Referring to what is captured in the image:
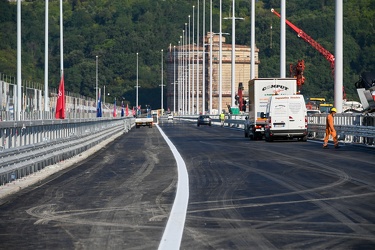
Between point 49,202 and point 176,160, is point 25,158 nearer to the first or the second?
point 49,202

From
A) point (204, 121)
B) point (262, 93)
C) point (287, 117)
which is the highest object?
point (262, 93)

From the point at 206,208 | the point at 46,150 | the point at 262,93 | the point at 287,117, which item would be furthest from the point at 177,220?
the point at 262,93

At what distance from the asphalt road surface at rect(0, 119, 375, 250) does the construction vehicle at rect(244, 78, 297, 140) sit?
23460mm

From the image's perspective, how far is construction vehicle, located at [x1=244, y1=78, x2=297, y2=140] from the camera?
168 feet

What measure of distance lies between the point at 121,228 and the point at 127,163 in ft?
51.8

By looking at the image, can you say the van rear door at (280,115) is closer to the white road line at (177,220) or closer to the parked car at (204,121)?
the white road line at (177,220)

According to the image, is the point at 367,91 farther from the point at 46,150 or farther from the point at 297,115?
the point at 46,150

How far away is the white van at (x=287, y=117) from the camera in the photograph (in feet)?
151

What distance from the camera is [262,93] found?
172ft

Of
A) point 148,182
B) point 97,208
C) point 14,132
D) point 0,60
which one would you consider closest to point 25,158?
point 14,132

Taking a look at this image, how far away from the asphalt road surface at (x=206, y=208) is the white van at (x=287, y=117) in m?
18.3

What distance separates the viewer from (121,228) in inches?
531

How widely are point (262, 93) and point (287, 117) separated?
6.50 metres

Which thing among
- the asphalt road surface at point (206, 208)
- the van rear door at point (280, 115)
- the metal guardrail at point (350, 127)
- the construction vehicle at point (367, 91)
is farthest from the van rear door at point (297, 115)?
the asphalt road surface at point (206, 208)
